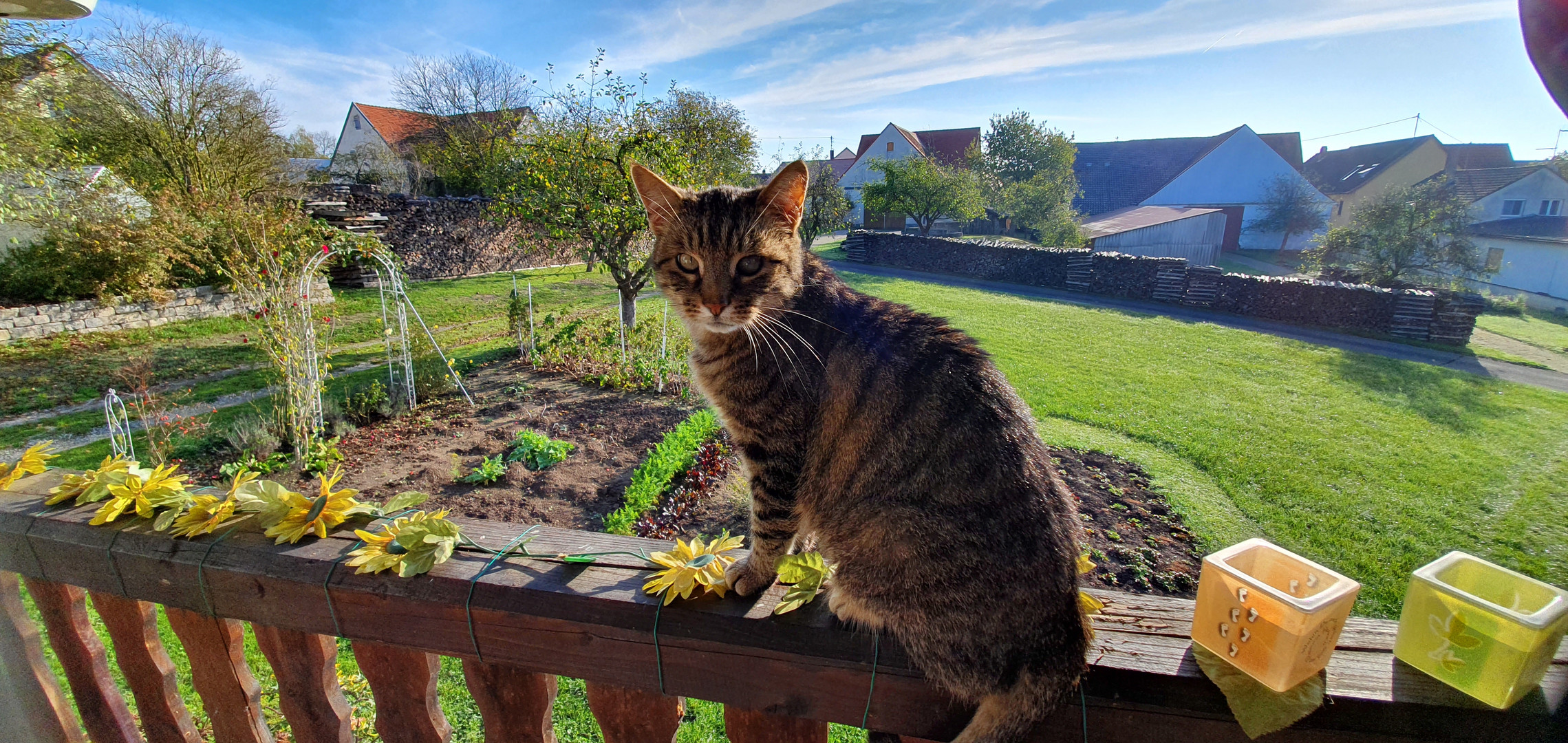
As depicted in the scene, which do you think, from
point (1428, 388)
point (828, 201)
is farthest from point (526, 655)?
point (828, 201)

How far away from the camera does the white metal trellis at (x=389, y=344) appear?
508 centimetres

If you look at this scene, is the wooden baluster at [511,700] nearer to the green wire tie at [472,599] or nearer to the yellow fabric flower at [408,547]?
the green wire tie at [472,599]

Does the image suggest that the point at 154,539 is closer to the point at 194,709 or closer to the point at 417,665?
the point at 417,665

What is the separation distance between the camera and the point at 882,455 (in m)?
1.49

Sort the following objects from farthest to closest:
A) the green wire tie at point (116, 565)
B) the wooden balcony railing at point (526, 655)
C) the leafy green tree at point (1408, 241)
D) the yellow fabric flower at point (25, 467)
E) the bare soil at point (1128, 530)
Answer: the leafy green tree at point (1408, 241) < the bare soil at point (1128, 530) < the yellow fabric flower at point (25, 467) < the green wire tie at point (116, 565) < the wooden balcony railing at point (526, 655)

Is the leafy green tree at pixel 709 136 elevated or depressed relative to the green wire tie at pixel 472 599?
elevated

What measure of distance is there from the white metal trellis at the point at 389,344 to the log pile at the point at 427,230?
6888 millimetres

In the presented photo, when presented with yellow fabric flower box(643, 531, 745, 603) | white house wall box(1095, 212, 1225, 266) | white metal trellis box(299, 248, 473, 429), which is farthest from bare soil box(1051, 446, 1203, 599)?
white house wall box(1095, 212, 1225, 266)

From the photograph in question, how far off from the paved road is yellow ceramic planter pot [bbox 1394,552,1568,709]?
2182mm

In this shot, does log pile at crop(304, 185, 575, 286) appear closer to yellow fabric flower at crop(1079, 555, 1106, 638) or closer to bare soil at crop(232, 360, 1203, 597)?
bare soil at crop(232, 360, 1203, 597)


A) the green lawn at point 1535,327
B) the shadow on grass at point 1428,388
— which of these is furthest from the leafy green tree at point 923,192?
the green lawn at point 1535,327

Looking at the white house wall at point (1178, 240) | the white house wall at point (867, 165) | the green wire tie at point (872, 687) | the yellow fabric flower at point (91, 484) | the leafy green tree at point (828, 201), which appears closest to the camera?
the green wire tie at point (872, 687)

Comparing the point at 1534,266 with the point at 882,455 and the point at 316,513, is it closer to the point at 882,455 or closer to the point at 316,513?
the point at 882,455

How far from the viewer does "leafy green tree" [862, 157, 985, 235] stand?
17312 millimetres
